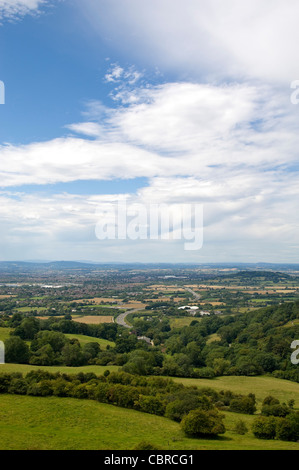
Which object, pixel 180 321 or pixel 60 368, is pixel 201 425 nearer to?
pixel 60 368

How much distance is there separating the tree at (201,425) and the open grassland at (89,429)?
772mm

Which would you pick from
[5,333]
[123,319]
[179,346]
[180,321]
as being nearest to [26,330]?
[5,333]

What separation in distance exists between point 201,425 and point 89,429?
1053 centimetres

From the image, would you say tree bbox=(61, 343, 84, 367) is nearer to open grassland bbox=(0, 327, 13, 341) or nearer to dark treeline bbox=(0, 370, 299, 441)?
open grassland bbox=(0, 327, 13, 341)

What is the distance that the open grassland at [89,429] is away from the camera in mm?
25234

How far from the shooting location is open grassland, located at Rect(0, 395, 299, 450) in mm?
25234

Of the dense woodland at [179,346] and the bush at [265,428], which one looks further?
the dense woodland at [179,346]

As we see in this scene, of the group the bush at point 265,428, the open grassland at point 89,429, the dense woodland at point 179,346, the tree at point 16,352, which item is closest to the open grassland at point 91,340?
the dense woodland at point 179,346

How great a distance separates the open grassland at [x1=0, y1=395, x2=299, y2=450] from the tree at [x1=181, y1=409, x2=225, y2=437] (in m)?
0.77

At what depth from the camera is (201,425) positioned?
96.2 ft

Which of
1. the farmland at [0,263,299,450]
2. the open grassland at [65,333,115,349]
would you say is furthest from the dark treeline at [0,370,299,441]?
the open grassland at [65,333,115,349]

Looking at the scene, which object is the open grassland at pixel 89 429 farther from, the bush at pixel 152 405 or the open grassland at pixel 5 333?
the open grassland at pixel 5 333
